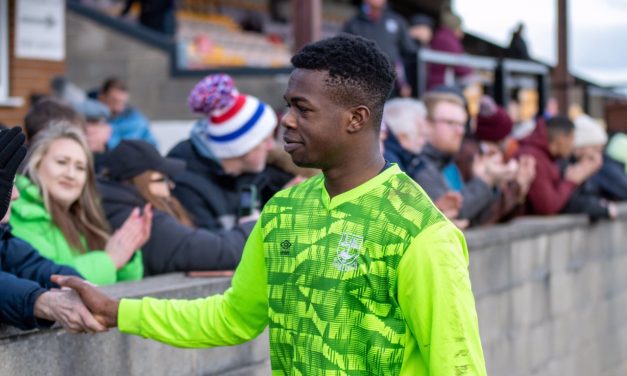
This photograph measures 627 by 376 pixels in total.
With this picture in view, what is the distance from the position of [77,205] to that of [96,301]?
60.5 inches

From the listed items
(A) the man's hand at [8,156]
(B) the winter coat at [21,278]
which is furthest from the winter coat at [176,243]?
(A) the man's hand at [8,156]

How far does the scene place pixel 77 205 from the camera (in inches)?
183

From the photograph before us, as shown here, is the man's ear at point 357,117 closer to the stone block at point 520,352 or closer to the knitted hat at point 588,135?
the stone block at point 520,352

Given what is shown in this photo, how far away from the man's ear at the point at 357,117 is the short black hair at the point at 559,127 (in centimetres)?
588

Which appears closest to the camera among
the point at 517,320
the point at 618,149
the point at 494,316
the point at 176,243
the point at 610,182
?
the point at 176,243

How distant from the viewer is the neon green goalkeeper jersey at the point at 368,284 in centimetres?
263

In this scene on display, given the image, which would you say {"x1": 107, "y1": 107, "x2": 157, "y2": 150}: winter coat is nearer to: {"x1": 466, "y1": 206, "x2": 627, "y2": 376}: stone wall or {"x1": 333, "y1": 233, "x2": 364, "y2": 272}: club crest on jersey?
{"x1": 466, "y1": 206, "x2": 627, "y2": 376}: stone wall

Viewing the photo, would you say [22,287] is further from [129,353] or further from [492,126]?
[492,126]

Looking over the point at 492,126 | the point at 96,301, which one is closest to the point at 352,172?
the point at 96,301

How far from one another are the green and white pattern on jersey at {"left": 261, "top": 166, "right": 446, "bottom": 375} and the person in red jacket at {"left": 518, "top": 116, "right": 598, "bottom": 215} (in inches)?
225

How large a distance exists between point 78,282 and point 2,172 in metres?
0.37

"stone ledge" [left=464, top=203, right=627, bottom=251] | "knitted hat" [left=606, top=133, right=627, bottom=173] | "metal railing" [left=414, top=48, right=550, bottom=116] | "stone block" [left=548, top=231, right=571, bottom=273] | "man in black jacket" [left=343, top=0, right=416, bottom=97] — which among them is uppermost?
"man in black jacket" [left=343, top=0, right=416, bottom=97]

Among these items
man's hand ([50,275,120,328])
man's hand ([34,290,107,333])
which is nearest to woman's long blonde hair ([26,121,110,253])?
man's hand ([34,290,107,333])

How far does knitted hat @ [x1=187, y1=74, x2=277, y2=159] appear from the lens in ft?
18.3
